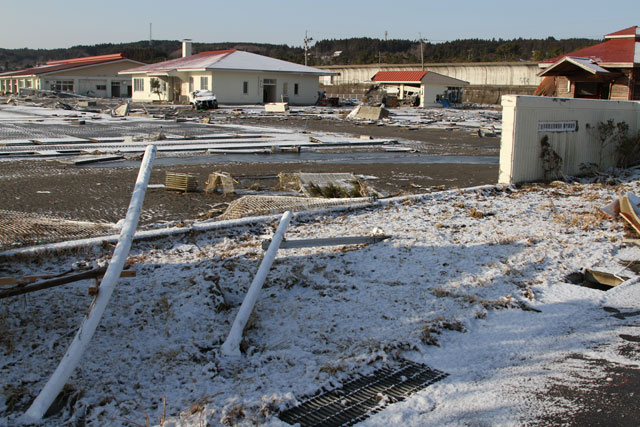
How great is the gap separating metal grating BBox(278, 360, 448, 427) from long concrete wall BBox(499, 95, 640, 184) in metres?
8.43

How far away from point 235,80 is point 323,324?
51.5 meters

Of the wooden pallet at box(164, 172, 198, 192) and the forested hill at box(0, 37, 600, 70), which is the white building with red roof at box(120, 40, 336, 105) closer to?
→ the forested hill at box(0, 37, 600, 70)

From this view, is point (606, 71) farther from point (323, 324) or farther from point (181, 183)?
point (323, 324)

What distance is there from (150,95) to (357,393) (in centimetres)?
6008

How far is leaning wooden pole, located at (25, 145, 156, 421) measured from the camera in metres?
3.69

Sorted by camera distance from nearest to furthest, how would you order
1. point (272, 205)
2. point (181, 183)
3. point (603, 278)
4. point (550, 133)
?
point (603, 278)
point (272, 205)
point (181, 183)
point (550, 133)

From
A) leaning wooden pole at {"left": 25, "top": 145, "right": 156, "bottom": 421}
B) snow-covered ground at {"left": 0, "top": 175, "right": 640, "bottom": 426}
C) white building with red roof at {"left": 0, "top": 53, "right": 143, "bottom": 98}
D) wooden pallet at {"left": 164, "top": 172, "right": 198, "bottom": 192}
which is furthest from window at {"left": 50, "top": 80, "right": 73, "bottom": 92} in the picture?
leaning wooden pole at {"left": 25, "top": 145, "right": 156, "bottom": 421}

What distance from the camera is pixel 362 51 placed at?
402 feet

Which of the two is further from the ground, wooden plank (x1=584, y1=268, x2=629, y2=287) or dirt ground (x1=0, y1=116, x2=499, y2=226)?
dirt ground (x1=0, y1=116, x2=499, y2=226)

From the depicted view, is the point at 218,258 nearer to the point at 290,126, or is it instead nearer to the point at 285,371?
the point at 285,371

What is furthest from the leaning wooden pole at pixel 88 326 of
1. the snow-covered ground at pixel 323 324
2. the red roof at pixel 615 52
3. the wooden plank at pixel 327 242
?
the red roof at pixel 615 52

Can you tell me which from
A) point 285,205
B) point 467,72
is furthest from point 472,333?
point 467,72

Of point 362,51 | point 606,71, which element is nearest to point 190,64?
point 606,71

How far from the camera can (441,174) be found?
1437 centimetres
